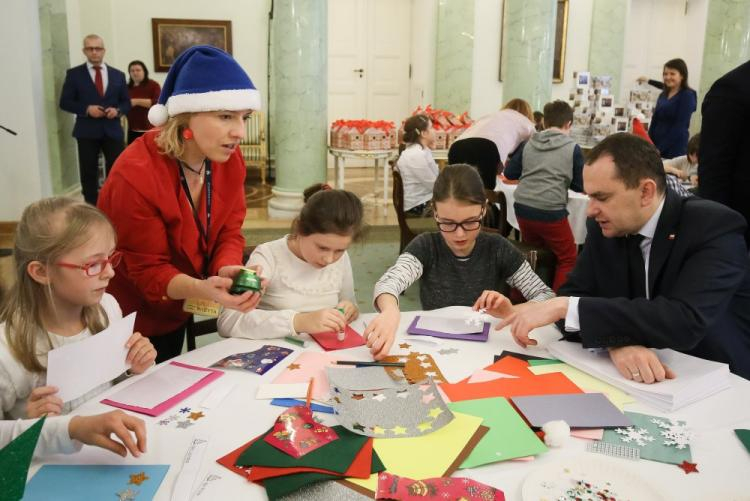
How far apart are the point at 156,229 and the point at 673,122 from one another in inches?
275

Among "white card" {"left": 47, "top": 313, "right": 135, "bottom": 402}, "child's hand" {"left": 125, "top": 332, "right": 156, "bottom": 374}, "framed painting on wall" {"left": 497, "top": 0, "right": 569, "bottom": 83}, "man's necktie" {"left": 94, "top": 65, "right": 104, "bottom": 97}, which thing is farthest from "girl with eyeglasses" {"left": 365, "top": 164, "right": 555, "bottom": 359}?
"framed painting on wall" {"left": 497, "top": 0, "right": 569, "bottom": 83}

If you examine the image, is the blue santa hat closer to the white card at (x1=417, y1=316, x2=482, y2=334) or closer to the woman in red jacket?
the woman in red jacket

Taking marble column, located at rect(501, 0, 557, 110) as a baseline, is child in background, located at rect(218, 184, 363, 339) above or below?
below

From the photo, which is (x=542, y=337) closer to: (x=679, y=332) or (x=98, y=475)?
(x=679, y=332)

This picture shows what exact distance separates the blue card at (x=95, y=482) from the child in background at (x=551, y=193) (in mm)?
3904

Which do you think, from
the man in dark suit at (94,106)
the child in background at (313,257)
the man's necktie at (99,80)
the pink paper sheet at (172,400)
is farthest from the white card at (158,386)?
the man's necktie at (99,80)

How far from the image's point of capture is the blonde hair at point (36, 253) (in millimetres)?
1611

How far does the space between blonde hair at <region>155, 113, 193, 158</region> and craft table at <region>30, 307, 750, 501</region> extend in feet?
2.39

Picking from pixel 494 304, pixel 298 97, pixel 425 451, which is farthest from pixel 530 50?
pixel 425 451

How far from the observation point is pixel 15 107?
6.61 meters

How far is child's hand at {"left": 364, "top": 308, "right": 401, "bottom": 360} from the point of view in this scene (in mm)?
1882

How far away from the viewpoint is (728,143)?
9.07 feet

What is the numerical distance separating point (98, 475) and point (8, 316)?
A: 567 mm

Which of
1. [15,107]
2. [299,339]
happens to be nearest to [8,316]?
[299,339]
